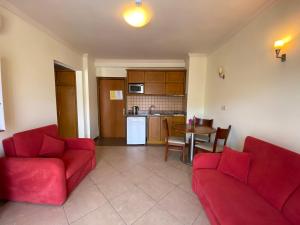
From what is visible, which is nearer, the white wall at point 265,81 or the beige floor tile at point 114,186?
the white wall at point 265,81

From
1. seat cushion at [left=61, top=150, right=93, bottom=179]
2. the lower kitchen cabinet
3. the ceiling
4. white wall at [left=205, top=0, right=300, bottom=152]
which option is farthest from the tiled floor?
the ceiling

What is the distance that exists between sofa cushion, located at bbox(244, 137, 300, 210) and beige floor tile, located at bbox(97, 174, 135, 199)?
1.63 meters

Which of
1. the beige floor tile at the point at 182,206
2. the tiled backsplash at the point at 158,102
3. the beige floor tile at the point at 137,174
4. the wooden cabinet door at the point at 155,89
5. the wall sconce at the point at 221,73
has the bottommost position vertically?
the beige floor tile at the point at 182,206

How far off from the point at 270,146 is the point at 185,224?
4.05 feet

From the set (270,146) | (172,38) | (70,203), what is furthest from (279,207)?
(172,38)

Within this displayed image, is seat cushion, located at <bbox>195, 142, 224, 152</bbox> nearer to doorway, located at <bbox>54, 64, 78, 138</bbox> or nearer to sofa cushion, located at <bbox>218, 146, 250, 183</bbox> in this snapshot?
sofa cushion, located at <bbox>218, 146, 250, 183</bbox>

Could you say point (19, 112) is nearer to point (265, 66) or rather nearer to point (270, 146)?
point (270, 146)

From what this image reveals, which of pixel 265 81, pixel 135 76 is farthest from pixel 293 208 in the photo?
pixel 135 76

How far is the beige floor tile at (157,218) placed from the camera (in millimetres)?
1680

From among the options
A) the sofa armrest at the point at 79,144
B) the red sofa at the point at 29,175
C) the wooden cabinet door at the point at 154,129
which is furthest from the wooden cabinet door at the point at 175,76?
the red sofa at the point at 29,175

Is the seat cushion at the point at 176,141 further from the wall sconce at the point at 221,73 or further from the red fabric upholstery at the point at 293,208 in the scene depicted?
the red fabric upholstery at the point at 293,208

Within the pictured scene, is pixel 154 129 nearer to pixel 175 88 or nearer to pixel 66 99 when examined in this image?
pixel 175 88

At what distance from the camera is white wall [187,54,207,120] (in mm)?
4121

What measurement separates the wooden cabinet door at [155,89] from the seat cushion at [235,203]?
307 cm
